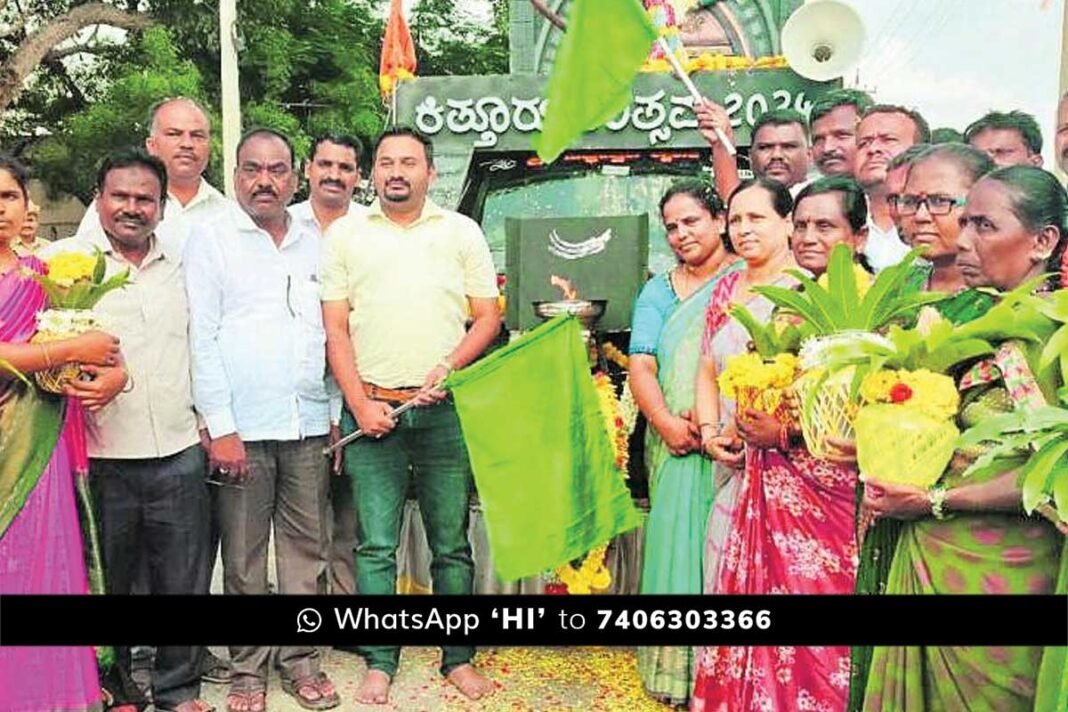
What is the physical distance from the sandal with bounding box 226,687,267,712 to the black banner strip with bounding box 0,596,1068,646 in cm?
91

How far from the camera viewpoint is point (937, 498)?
208 cm

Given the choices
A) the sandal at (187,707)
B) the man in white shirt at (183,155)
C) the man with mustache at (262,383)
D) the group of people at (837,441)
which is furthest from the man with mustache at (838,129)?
the sandal at (187,707)

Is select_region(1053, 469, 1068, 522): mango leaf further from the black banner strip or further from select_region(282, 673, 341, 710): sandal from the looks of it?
select_region(282, 673, 341, 710): sandal

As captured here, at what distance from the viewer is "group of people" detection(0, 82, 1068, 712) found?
102 inches

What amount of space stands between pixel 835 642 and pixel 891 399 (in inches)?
19.8

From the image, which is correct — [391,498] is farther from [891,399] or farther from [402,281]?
[891,399]

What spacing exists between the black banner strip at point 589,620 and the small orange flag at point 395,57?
263 centimetres

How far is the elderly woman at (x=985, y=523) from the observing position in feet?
6.77

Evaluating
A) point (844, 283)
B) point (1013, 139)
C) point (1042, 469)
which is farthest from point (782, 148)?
point (1042, 469)

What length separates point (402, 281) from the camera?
9.93 feet

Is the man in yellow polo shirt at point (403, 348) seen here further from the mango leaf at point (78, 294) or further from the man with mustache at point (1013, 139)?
the man with mustache at point (1013, 139)

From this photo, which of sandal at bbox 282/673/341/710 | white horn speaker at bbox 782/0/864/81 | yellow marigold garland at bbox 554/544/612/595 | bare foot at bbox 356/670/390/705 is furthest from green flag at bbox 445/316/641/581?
white horn speaker at bbox 782/0/864/81

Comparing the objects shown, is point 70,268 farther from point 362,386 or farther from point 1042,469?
point 1042,469

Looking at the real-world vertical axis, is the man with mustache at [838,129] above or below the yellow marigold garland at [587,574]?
above
